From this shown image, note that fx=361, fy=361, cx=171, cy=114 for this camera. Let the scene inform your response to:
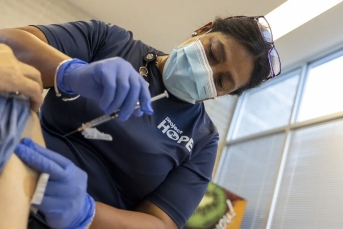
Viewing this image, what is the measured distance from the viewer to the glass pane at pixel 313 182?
2.48 meters

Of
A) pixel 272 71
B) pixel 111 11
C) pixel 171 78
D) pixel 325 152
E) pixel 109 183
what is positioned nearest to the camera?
pixel 109 183

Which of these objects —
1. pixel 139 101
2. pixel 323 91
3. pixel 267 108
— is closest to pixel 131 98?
pixel 139 101

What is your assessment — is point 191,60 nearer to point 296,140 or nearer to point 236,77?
point 236,77

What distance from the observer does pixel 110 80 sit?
2.37ft

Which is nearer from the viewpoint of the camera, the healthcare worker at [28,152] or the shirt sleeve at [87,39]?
the healthcare worker at [28,152]

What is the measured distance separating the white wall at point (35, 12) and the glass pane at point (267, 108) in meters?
1.96

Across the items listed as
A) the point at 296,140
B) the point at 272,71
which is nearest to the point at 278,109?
the point at 296,140

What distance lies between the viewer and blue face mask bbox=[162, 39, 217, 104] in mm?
1196

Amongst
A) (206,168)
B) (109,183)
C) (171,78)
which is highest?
(171,78)

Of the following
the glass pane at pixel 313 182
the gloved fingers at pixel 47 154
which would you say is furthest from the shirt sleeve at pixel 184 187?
the glass pane at pixel 313 182

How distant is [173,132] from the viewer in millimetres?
1130

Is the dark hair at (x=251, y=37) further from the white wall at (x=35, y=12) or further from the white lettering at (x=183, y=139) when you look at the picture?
the white wall at (x=35, y=12)

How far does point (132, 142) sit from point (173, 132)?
16cm

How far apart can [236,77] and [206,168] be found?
32 centimetres
